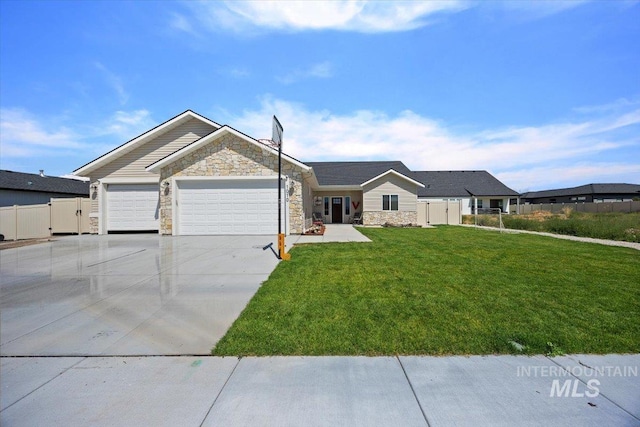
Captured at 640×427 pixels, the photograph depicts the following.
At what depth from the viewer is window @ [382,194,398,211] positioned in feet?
77.7

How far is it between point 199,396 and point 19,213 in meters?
18.8

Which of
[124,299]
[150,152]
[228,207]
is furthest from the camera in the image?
[150,152]

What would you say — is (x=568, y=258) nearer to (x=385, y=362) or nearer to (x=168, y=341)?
(x=385, y=362)

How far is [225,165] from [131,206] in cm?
604

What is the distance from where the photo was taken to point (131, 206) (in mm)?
16781

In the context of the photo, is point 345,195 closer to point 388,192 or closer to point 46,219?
point 388,192

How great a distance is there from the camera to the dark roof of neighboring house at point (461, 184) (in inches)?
1373

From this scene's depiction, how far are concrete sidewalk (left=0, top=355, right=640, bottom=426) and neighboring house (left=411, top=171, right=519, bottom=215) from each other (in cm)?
3284

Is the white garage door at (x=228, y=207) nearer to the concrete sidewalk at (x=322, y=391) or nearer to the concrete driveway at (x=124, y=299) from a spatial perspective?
the concrete driveway at (x=124, y=299)

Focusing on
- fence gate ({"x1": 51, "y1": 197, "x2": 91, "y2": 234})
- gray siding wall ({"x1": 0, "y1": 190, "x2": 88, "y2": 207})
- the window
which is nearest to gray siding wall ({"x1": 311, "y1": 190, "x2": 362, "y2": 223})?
the window

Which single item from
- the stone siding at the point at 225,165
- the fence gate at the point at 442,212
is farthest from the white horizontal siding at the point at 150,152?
the fence gate at the point at 442,212

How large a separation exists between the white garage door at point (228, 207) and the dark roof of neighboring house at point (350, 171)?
10.1m

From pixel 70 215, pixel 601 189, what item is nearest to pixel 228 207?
pixel 70 215

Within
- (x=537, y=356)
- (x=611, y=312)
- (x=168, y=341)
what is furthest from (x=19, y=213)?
(x=611, y=312)
